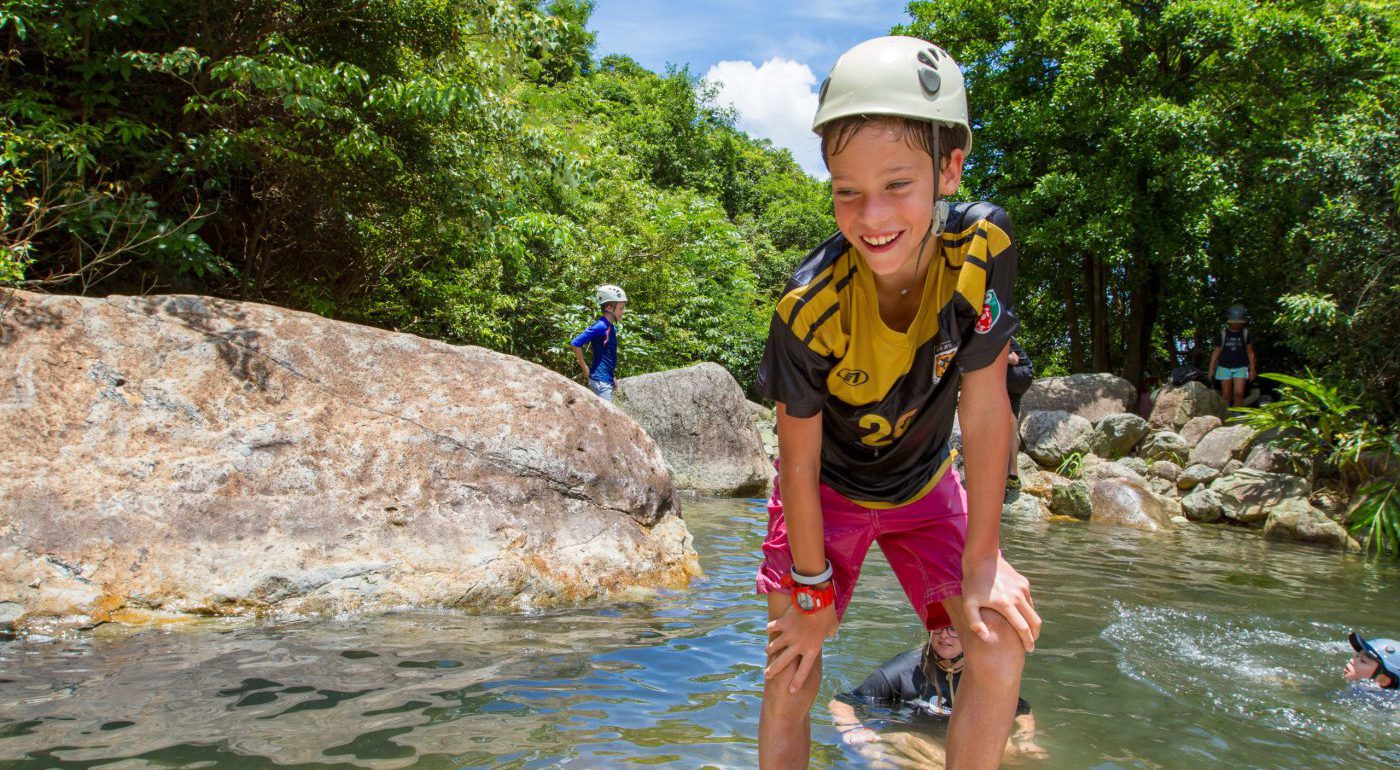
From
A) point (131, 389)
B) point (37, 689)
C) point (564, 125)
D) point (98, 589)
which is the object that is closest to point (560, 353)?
point (564, 125)

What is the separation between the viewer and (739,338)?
832 inches

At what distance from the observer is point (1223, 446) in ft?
43.9

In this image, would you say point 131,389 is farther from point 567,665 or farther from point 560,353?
point 560,353

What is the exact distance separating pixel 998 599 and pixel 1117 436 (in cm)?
1356

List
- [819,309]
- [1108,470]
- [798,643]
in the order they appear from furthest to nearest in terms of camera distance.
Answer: [1108,470]
[798,643]
[819,309]

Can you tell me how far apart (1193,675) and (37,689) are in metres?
5.12

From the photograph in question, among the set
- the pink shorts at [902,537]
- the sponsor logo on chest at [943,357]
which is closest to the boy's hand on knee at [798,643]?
the pink shorts at [902,537]

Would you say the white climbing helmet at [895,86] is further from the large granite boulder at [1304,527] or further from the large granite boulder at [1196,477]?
the large granite boulder at [1196,477]

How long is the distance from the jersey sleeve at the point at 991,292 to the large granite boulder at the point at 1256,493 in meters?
10.6

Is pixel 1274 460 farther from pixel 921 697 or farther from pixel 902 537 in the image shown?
pixel 902 537

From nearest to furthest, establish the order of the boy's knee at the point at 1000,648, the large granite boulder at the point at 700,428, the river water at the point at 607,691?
the boy's knee at the point at 1000,648, the river water at the point at 607,691, the large granite boulder at the point at 700,428

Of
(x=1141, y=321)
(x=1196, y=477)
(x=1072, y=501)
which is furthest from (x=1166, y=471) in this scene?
(x=1141, y=321)

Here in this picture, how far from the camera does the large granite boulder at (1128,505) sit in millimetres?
10789

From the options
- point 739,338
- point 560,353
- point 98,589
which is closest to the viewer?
point 98,589
